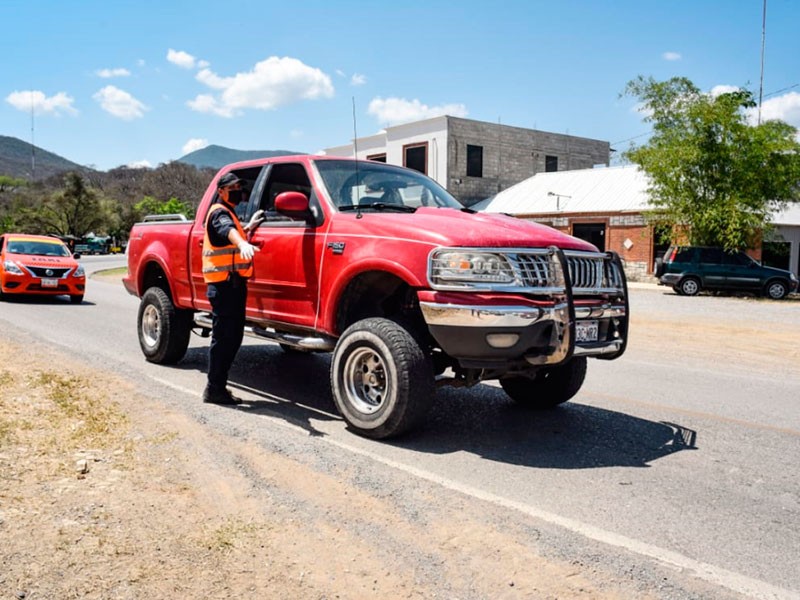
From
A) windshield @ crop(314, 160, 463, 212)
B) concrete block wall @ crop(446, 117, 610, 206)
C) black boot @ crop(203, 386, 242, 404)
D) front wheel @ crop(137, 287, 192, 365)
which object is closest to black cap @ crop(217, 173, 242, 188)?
windshield @ crop(314, 160, 463, 212)

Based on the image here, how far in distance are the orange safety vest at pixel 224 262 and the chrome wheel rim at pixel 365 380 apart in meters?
1.44

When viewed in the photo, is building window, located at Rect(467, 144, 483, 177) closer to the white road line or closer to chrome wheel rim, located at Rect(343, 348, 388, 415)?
chrome wheel rim, located at Rect(343, 348, 388, 415)

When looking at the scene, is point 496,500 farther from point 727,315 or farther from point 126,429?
point 727,315

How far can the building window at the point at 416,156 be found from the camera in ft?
142

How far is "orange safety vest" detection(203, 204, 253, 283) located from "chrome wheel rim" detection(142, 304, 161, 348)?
215 centimetres

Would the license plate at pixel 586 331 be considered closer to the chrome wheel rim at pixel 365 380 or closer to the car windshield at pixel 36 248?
the chrome wheel rim at pixel 365 380

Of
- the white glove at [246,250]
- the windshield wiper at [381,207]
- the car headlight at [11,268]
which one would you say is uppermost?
the windshield wiper at [381,207]

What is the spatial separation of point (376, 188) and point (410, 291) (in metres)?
1.29

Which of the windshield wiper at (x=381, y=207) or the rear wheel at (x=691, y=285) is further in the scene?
the rear wheel at (x=691, y=285)

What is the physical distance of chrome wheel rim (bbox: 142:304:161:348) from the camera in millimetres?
8000

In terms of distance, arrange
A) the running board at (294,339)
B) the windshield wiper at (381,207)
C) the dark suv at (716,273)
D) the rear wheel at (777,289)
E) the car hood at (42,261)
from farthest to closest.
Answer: the dark suv at (716,273)
the rear wheel at (777,289)
the car hood at (42,261)
the windshield wiper at (381,207)
the running board at (294,339)

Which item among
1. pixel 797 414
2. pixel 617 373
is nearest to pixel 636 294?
pixel 617 373

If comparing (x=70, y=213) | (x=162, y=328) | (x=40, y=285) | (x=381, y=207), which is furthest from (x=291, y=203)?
(x=70, y=213)

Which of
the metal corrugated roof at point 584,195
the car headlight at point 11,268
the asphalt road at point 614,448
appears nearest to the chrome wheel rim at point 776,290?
the metal corrugated roof at point 584,195
